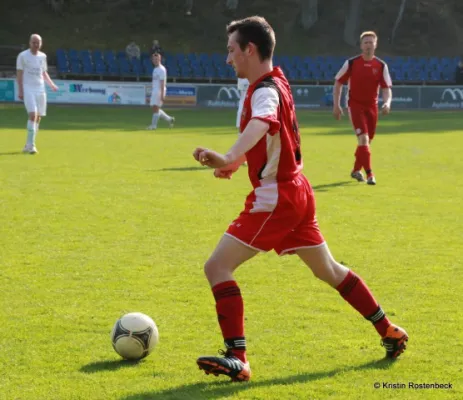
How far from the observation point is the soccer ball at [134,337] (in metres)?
5.35

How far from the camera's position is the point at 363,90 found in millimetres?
14406

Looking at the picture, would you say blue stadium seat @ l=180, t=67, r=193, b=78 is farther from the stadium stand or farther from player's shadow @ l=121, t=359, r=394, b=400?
player's shadow @ l=121, t=359, r=394, b=400

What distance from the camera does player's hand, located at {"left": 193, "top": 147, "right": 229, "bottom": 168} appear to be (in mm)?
4539

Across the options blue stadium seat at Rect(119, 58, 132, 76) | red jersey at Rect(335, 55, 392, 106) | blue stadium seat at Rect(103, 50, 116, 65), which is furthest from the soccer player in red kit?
blue stadium seat at Rect(103, 50, 116, 65)

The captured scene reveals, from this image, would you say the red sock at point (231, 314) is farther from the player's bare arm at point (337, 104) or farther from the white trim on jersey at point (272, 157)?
the player's bare arm at point (337, 104)

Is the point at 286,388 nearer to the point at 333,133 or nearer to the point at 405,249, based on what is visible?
the point at 405,249

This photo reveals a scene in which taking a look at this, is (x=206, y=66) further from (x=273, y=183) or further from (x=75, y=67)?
(x=273, y=183)

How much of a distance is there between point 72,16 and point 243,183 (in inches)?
1444

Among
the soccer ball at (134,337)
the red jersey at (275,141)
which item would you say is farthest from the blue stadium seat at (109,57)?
the red jersey at (275,141)

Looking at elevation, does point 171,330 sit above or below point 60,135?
above

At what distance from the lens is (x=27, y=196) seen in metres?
12.5

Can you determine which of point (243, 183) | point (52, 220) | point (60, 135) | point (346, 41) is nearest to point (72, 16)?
point (346, 41)

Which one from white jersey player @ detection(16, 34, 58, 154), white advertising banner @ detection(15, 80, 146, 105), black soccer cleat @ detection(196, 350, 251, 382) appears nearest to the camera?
black soccer cleat @ detection(196, 350, 251, 382)

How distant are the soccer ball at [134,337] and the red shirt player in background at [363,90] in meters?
9.15
